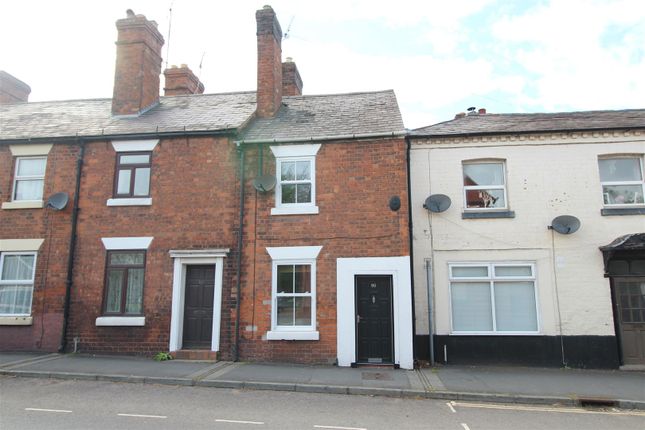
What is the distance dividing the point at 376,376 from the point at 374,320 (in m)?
1.58

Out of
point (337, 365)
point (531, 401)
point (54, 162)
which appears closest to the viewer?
point (531, 401)

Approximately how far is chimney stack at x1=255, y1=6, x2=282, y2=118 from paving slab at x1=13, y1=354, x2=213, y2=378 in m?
7.23

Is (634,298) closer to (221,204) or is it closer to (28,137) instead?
(221,204)

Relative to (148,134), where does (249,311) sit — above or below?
below

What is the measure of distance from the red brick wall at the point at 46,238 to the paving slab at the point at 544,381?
928 centimetres

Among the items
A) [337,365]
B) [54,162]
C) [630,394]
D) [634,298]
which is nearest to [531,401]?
[630,394]

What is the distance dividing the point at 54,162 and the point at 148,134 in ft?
9.20

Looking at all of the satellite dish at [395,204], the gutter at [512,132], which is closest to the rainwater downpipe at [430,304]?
the satellite dish at [395,204]

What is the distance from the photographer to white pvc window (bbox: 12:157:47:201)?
1204cm

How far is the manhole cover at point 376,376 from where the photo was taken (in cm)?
897

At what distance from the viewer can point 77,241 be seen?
11.5m

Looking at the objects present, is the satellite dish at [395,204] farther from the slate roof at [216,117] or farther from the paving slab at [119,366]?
the paving slab at [119,366]

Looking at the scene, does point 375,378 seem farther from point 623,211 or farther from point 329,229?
point 623,211

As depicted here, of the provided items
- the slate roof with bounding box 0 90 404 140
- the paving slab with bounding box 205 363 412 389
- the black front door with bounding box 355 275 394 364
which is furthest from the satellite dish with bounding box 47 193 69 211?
the black front door with bounding box 355 275 394 364
